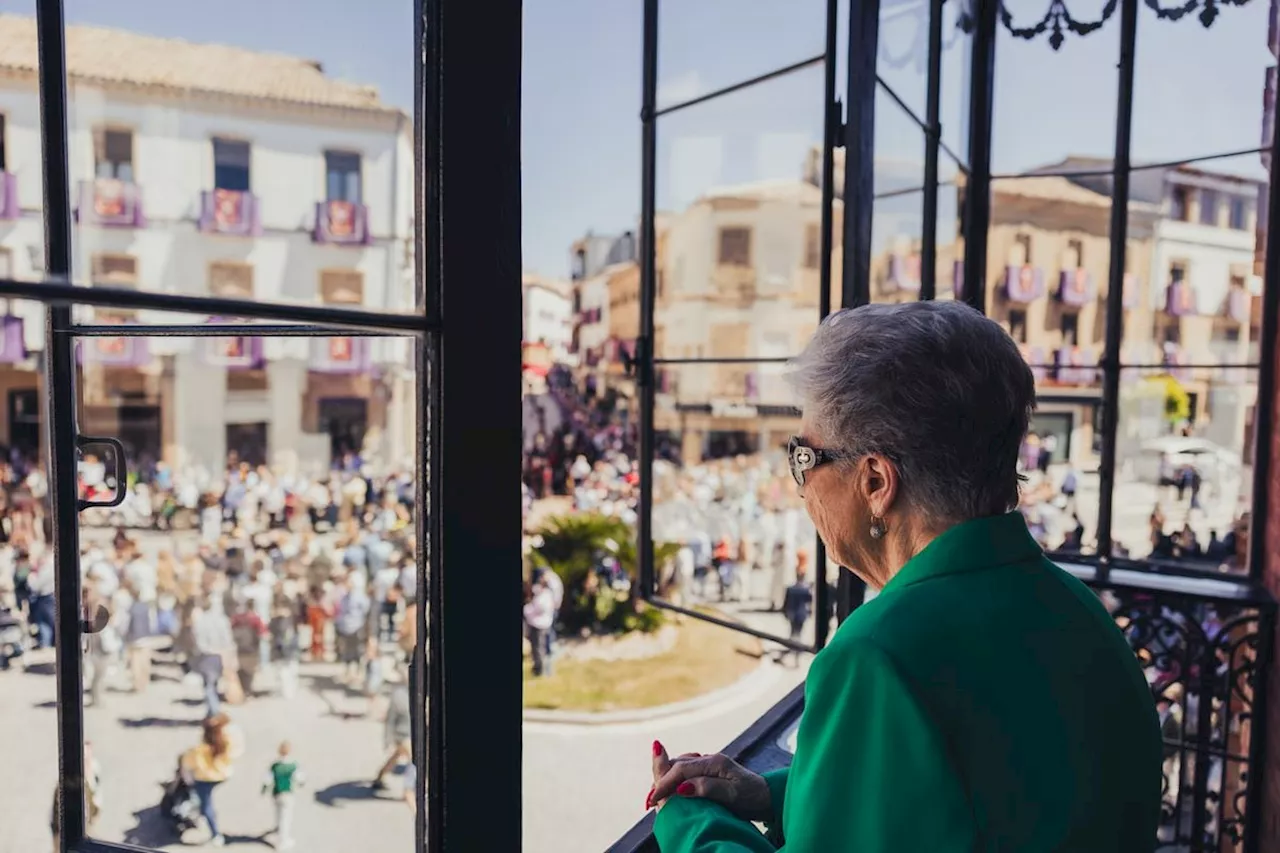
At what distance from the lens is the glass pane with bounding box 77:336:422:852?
9.02 meters

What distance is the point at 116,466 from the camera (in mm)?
1021

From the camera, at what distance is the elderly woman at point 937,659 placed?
0.68 metres

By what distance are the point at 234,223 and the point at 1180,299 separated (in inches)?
745

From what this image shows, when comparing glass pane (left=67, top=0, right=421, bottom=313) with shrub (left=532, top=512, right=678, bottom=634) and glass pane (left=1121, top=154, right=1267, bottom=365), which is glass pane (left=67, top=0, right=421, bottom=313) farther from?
glass pane (left=1121, top=154, right=1267, bottom=365)

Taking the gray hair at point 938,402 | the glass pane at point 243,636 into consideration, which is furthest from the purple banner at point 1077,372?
the glass pane at point 243,636

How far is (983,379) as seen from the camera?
2.66 ft

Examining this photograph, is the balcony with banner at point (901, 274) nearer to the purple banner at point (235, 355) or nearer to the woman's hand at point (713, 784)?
the woman's hand at point (713, 784)

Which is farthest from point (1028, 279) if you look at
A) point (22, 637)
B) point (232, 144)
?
point (232, 144)

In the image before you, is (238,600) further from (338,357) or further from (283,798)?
(338,357)

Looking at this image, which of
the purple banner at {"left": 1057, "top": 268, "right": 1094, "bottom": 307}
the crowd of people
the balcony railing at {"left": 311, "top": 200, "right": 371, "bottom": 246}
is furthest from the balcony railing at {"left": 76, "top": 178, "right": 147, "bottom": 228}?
the purple banner at {"left": 1057, "top": 268, "right": 1094, "bottom": 307}

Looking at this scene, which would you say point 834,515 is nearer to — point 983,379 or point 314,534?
point 983,379

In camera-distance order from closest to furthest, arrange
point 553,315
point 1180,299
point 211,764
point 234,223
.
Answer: point 211,764, point 1180,299, point 234,223, point 553,315

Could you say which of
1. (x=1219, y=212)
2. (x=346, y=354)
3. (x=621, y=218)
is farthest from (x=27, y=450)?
(x=1219, y=212)

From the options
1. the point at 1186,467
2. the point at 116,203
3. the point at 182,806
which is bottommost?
the point at 182,806
